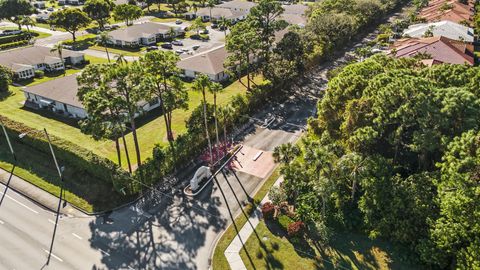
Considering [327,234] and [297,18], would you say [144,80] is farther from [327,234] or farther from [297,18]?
[297,18]

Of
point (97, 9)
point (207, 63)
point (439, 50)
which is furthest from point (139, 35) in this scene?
point (439, 50)

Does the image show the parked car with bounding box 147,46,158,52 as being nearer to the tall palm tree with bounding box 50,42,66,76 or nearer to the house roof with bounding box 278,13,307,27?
the tall palm tree with bounding box 50,42,66,76

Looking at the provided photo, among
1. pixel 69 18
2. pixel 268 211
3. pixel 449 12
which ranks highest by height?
pixel 69 18

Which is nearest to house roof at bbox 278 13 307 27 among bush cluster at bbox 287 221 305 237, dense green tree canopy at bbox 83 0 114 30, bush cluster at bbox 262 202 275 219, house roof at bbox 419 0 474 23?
house roof at bbox 419 0 474 23

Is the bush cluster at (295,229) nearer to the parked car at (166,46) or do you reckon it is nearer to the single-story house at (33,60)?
the single-story house at (33,60)

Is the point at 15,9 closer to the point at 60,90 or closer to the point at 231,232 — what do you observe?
the point at 60,90

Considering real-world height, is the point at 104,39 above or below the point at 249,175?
above

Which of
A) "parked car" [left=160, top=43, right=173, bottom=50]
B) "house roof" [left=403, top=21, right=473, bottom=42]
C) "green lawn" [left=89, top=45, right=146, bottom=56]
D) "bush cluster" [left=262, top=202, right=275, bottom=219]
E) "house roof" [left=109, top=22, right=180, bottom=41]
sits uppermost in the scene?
"house roof" [left=403, top=21, right=473, bottom=42]
